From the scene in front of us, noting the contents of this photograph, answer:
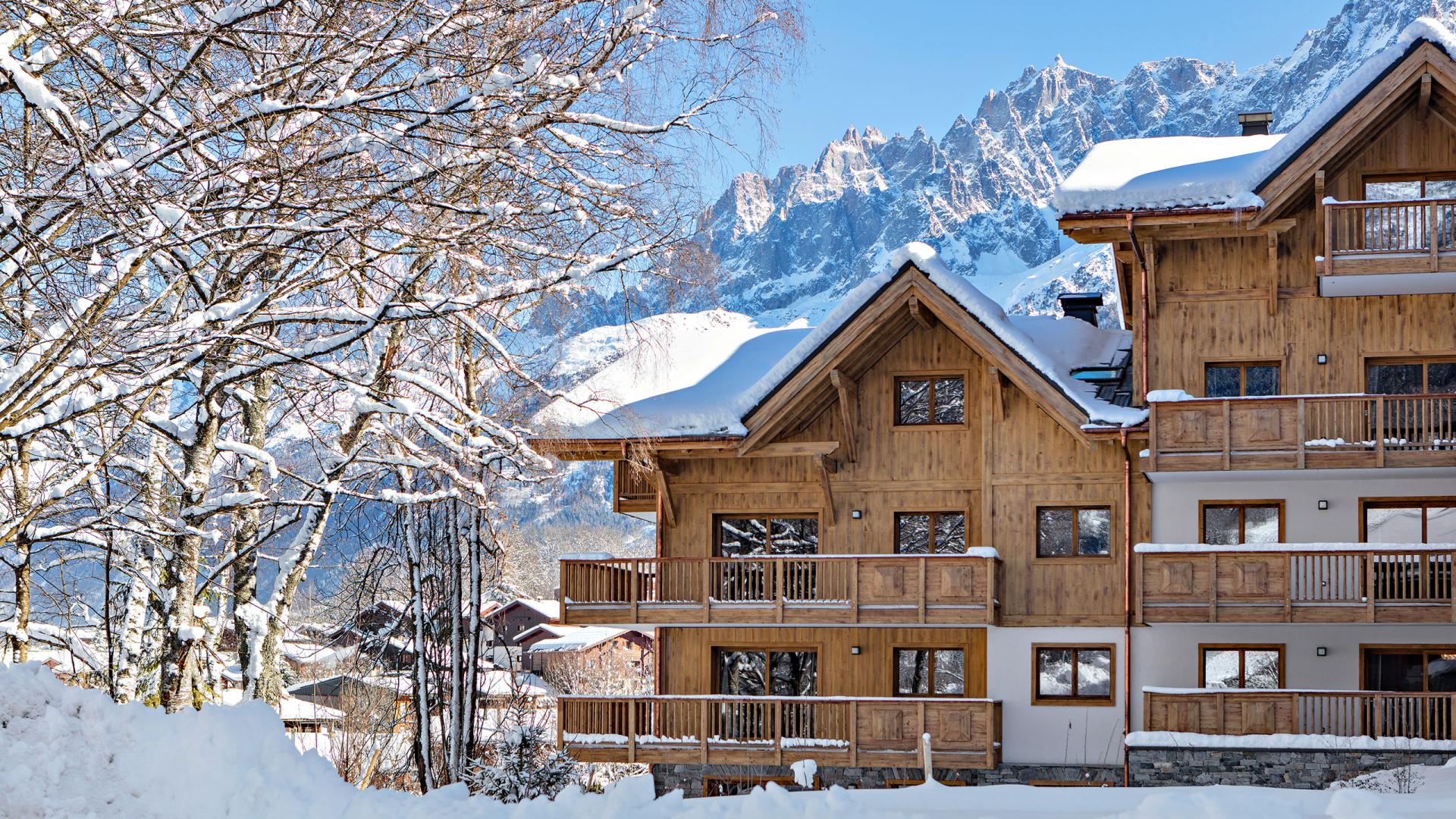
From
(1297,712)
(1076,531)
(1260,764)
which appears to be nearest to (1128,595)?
(1076,531)

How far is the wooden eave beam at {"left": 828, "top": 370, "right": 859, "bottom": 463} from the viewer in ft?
78.8

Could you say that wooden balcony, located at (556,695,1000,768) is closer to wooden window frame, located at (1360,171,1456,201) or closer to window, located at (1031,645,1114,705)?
window, located at (1031,645,1114,705)

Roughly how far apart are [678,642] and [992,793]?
631 inches

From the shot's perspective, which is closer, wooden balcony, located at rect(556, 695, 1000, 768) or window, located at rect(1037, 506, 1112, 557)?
wooden balcony, located at rect(556, 695, 1000, 768)

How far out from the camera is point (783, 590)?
76.1 feet

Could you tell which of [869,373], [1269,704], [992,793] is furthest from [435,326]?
[1269,704]

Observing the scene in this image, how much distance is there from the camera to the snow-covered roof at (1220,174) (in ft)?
70.8

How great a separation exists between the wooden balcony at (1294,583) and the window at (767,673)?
5.88m

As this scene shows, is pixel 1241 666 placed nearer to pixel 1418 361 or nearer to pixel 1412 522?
pixel 1412 522

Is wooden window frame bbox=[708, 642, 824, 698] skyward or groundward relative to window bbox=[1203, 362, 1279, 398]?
groundward

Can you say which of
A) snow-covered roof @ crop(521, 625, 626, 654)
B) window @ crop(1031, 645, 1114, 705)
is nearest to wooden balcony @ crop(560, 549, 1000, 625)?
window @ crop(1031, 645, 1114, 705)

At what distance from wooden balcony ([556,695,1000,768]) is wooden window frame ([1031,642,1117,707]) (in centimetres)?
77

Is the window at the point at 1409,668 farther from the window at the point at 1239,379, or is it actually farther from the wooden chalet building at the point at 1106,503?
the window at the point at 1239,379

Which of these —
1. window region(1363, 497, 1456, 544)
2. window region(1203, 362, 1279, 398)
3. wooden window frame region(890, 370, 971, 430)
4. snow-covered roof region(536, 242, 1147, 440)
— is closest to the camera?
window region(1363, 497, 1456, 544)
